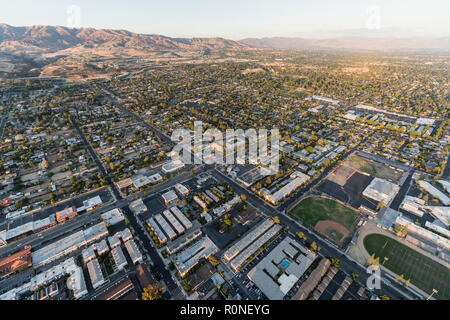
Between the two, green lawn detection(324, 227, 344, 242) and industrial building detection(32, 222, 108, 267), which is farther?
green lawn detection(324, 227, 344, 242)

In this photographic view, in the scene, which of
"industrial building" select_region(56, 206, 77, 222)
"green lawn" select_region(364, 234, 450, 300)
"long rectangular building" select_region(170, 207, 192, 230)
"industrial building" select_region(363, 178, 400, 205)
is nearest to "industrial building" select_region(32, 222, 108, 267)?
"industrial building" select_region(56, 206, 77, 222)

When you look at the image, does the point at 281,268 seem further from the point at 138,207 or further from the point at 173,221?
the point at 138,207

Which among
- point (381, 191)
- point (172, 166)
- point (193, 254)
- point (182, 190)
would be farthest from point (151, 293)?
point (381, 191)

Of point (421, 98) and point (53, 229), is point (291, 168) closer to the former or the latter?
point (53, 229)

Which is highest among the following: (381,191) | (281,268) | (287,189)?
(287,189)

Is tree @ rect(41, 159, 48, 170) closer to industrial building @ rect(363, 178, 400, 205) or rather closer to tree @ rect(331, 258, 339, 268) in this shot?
tree @ rect(331, 258, 339, 268)

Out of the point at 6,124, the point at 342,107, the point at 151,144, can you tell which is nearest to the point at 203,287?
the point at 151,144
